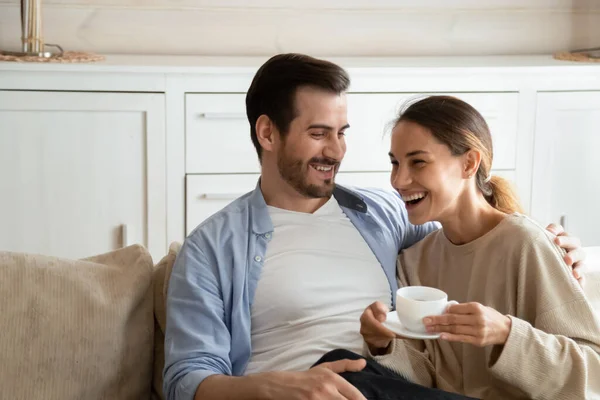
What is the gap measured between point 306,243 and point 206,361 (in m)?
0.38

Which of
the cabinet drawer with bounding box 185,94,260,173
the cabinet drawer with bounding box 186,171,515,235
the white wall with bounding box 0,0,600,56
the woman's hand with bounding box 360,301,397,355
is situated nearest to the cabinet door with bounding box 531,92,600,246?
the white wall with bounding box 0,0,600,56

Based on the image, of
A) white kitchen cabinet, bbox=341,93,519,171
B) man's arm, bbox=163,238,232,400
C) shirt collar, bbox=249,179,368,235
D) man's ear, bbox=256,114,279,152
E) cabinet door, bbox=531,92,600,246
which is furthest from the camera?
cabinet door, bbox=531,92,600,246

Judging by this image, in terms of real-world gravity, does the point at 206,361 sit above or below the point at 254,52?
below

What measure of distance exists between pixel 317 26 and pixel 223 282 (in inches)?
78.3

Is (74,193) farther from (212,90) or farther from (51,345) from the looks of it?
(51,345)

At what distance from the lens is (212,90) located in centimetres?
316

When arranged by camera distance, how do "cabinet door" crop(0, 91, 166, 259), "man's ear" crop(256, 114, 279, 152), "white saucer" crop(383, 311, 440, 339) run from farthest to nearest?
"cabinet door" crop(0, 91, 166, 259) → "man's ear" crop(256, 114, 279, 152) → "white saucer" crop(383, 311, 440, 339)

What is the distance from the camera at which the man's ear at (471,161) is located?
192 centimetres

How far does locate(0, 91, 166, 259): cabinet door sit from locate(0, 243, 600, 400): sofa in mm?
1252

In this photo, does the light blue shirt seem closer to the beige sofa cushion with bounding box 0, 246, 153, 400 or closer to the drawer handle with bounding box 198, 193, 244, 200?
the beige sofa cushion with bounding box 0, 246, 153, 400

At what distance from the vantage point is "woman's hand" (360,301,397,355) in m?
1.70

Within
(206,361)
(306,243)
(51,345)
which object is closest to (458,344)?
(306,243)

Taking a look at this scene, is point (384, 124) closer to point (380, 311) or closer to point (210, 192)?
point (210, 192)

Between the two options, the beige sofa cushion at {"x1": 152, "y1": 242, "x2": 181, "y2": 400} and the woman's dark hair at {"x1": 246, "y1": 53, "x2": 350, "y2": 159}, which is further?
the woman's dark hair at {"x1": 246, "y1": 53, "x2": 350, "y2": 159}
